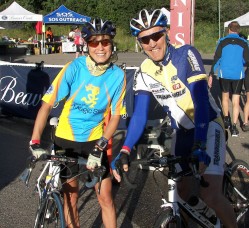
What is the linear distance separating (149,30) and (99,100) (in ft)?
2.13

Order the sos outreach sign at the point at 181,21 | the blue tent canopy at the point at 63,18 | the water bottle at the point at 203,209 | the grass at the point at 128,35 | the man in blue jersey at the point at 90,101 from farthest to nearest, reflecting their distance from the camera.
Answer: the grass at the point at 128,35 < the blue tent canopy at the point at 63,18 < the sos outreach sign at the point at 181,21 < the water bottle at the point at 203,209 < the man in blue jersey at the point at 90,101

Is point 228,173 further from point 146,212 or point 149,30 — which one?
point 149,30

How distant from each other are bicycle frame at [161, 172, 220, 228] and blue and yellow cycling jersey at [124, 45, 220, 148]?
435 mm

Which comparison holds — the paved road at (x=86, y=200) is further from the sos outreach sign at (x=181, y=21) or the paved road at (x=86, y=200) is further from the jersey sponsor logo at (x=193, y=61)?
the sos outreach sign at (x=181, y=21)

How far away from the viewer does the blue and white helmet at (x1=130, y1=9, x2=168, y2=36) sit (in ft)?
11.5

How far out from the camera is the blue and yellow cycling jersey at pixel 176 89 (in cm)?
353

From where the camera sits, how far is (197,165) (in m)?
3.25

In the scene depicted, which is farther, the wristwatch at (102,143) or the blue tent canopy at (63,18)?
the blue tent canopy at (63,18)

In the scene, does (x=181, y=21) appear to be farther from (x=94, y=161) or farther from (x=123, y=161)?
(x=94, y=161)

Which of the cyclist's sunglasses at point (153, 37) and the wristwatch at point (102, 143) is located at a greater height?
the cyclist's sunglasses at point (153, 37)

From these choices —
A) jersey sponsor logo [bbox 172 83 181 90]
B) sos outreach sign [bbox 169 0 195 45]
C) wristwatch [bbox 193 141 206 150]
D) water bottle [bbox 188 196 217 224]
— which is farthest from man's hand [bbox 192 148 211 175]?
sos outreach sign [bbox 169 0 195 45]

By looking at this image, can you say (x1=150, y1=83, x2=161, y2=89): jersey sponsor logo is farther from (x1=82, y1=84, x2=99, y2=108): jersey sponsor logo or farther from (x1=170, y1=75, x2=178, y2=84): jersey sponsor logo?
(x1=82, y1=84, x2=99, y2=108): jersey sponsor logo

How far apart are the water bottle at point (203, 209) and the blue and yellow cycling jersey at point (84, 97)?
3.20 feet

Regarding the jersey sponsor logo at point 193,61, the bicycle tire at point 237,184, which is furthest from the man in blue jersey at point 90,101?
the bicycle tire at point 237,184
